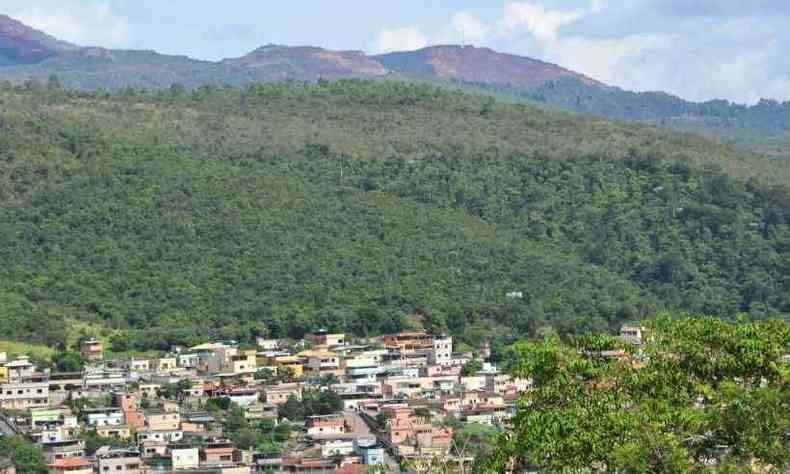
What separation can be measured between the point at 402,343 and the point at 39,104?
2920 cm

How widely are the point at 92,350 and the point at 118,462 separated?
15.6m

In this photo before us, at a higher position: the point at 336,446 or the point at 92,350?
the point at 336,446

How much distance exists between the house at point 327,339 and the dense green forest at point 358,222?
1210mm

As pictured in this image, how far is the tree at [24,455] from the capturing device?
43.8m

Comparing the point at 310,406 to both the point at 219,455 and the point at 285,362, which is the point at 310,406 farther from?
the point at 219,455

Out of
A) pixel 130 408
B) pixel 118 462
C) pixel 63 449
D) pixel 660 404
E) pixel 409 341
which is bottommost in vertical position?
pixel 409 341

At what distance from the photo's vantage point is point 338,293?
69.1 m

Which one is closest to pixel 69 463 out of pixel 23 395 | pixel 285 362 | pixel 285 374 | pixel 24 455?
pixel 24 455

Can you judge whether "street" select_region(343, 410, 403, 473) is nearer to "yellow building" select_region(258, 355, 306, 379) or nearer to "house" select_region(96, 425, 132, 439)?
"house" select_region(96, 425, 132, 439)

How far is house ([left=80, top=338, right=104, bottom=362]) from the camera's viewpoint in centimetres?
5962

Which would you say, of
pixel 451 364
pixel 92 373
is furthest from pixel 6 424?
pixel 451 364

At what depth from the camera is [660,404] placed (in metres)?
19.5

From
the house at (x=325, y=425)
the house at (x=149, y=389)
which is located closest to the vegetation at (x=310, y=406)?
the house at (x=325, y=425)

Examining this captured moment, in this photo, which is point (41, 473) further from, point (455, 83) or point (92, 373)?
point (455, 83)
